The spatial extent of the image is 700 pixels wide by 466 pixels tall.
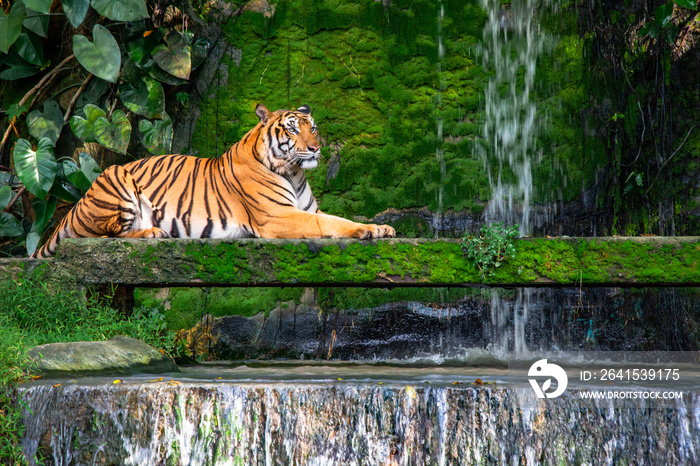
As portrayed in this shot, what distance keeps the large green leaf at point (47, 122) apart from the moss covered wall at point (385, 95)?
125 centimetres

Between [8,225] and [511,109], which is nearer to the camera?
[8,225]

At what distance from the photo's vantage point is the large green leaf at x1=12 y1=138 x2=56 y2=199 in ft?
15.3

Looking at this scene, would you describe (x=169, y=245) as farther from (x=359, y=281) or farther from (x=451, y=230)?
(x=451, y=230)

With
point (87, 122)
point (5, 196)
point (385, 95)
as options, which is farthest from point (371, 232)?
point (5, 196)

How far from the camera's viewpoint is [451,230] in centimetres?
597

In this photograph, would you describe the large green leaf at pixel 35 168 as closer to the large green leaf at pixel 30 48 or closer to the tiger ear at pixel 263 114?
the large green leaf at pixel 30 48

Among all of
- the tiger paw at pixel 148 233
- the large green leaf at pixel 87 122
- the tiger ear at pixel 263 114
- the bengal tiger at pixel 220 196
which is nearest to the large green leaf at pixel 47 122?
the large green leaf at pixel 87 122

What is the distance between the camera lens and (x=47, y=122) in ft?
18.7

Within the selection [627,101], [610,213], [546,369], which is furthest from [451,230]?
[546,369]

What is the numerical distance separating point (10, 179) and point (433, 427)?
4594 millimetres

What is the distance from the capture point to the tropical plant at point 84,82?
512 centimetres

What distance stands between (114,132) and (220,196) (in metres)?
1.61

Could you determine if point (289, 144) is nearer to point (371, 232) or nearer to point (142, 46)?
point (371, 232)

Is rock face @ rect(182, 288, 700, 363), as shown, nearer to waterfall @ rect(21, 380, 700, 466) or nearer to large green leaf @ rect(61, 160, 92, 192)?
large green leaf @ rect(61, 160, 92, 192)
